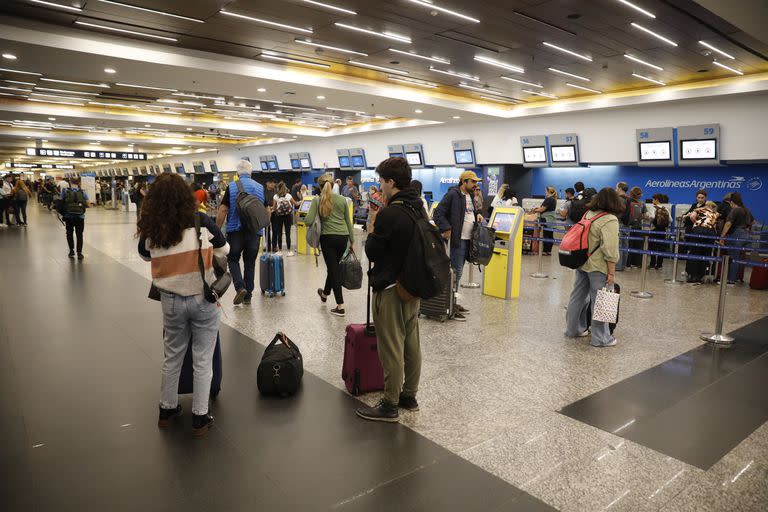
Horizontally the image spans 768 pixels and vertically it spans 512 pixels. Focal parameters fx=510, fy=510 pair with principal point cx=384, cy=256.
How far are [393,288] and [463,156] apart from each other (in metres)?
14.8

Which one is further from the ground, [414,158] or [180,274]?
[414,158]

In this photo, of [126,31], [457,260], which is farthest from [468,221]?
[126,31]

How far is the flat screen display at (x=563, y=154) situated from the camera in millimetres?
14284

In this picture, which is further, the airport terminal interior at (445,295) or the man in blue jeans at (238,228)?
the man in blue jeans at (238,228)

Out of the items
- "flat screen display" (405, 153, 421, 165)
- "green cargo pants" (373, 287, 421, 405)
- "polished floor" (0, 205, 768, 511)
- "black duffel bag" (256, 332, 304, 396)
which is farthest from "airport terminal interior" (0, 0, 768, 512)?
"flat screen display" (405, 153, 421, 165)

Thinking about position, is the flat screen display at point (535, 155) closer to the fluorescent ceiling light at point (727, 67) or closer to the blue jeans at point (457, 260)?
the fluorescent ceiling light at point (727, 67)

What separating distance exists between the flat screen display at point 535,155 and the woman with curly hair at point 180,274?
13.4m

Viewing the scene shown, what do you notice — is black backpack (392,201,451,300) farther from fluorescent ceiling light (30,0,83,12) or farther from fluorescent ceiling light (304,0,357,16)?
fluorescent ceiling light (30,0,83,12)

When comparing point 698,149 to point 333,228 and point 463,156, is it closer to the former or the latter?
point 463,156

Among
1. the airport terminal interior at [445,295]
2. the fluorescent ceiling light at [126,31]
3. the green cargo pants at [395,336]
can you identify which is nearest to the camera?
the airport terminal interior at [445,295]

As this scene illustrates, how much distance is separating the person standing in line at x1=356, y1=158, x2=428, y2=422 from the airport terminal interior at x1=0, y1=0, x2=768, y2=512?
0.14 metres

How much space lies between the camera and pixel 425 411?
3.58 meters

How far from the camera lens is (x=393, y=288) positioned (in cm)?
326

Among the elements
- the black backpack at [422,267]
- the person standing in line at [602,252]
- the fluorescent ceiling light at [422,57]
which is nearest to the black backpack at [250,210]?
the black backpack at [422,267]
